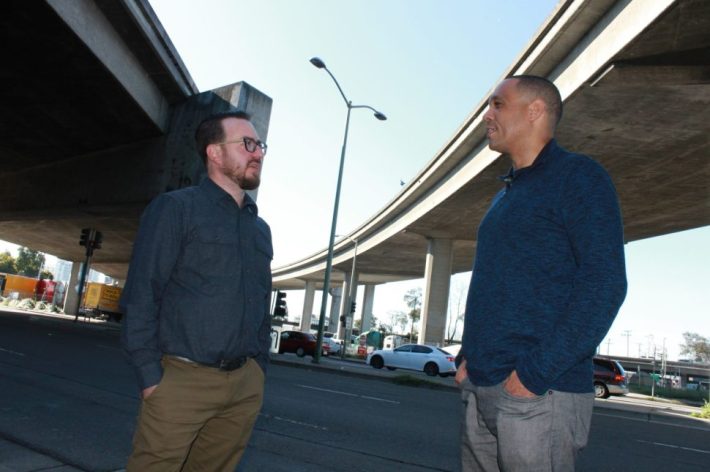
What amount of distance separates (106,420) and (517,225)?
580 centimetres

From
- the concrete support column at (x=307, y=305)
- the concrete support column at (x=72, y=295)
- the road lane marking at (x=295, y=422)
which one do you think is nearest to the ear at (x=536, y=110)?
the road lane marking at (x=295, y=422)

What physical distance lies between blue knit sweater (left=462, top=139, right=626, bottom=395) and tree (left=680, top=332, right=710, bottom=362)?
111 m

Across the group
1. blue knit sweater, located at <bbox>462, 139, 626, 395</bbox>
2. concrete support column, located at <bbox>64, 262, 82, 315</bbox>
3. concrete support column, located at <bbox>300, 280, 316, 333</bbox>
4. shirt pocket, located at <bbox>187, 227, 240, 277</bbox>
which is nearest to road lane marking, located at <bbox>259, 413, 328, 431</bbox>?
shirt pocket, located at <bbox>187, 227, 240, 277</bbox>

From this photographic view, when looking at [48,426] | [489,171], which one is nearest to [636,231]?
[489,171]

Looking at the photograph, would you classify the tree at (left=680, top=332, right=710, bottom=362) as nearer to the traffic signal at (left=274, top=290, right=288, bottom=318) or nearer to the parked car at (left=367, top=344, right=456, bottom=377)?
the parked car at (left=367, top=344, right=456, bottom=377)

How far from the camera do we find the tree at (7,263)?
375ft

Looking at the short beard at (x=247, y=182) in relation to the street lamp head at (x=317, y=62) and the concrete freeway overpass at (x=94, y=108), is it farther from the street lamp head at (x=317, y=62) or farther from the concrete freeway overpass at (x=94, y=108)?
the street lamp head at (x=317, y=62)

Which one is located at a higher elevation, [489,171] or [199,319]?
[489,171]

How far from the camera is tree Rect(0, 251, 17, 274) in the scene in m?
114

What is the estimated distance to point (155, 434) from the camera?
2256mm

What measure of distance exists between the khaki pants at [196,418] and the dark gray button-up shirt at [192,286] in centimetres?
8

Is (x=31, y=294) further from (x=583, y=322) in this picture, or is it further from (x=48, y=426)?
(x=583, y=322)

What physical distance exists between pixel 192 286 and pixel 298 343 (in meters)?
27.7

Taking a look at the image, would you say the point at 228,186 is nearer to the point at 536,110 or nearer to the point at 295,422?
the point at 536,110
